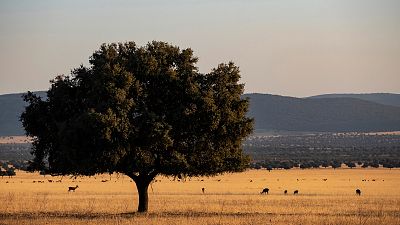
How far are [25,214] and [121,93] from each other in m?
7.99

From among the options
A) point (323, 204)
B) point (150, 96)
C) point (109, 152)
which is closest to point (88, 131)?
point (109, 152)

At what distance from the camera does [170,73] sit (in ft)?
146

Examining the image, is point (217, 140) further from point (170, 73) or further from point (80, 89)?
point (80, 89)

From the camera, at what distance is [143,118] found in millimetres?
43312

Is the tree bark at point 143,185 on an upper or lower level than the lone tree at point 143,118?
lower

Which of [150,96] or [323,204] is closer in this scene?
[150,96]

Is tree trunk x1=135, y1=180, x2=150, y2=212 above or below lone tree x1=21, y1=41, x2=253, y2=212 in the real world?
below

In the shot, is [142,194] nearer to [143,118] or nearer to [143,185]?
[143,185]

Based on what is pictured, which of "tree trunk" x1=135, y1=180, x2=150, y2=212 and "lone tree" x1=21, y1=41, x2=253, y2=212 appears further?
"tree trunk" x1=135, y1=180, x2=150, y2=212

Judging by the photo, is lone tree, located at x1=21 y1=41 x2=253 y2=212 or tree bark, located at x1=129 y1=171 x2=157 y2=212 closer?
lone tree, located at x1=21 y1=41 x2=253 y2=212

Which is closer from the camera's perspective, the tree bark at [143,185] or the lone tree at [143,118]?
the lone tree at [143,118]

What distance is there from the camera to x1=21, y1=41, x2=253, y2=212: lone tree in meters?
42.7

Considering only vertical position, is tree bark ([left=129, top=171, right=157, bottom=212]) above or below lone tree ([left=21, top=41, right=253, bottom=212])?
below

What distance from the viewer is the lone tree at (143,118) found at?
1679 inches
